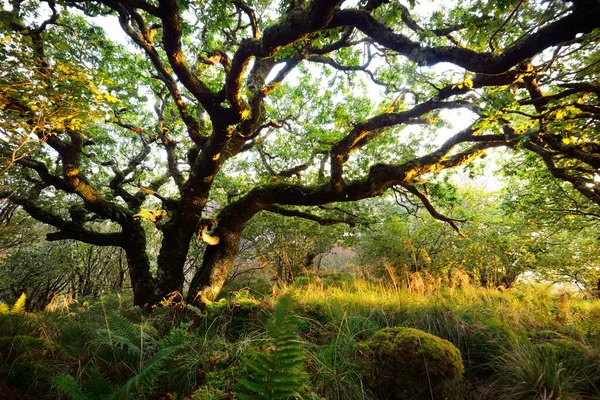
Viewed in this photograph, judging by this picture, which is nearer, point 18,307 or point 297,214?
point 18,307

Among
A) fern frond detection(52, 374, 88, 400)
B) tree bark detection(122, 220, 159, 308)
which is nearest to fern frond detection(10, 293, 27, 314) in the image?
tree bark detection(122, 220, 159, 308)

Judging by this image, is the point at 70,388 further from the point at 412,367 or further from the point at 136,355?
the point at 412,367

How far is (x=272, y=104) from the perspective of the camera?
6387mm

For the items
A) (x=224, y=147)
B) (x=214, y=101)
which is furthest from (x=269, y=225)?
(x=214, y=101)

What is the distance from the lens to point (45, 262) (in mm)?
8859

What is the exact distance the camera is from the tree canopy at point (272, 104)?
8.61 ft

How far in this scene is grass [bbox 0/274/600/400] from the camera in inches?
75.5

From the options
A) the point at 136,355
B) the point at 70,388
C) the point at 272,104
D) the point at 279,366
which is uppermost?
the point at 272,104

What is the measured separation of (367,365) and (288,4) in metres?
5.00

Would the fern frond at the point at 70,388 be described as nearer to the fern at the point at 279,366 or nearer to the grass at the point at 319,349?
the grass at the point at 319,349

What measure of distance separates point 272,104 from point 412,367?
611 cm

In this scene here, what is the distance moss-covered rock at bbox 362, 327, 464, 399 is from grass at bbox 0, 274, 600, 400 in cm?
12

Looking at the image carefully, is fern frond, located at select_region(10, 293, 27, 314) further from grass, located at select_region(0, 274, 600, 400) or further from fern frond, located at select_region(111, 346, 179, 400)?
fern frond, located at select_region(111, 346, 179, 400)

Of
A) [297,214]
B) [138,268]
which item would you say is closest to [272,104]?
[297,214]
